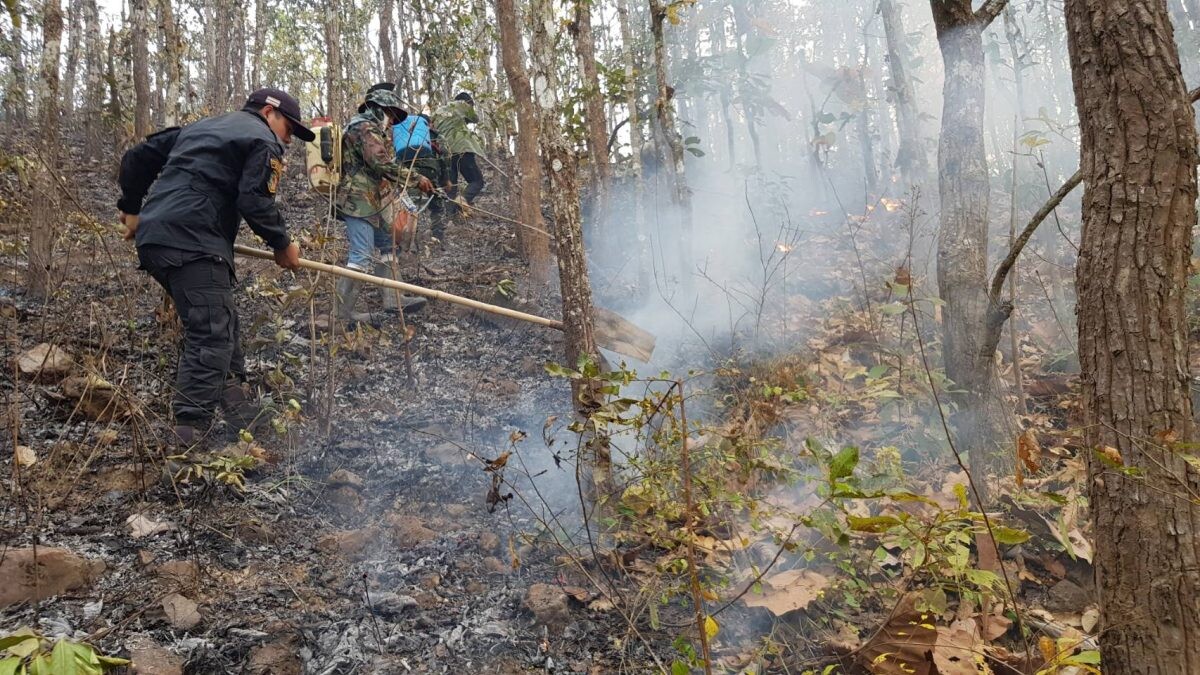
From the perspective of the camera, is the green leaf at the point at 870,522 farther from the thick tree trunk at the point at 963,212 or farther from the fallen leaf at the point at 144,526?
the fallen leaf at the point at 144,526

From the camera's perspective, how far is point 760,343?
6414 mm

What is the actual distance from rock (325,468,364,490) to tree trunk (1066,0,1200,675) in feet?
11.4

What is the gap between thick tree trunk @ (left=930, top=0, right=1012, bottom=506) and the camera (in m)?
3.67

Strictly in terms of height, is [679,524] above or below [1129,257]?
below

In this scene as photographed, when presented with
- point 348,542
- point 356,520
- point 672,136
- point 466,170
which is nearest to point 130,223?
point 356,520

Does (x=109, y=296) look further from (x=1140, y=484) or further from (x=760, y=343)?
(x=1140, y=484)

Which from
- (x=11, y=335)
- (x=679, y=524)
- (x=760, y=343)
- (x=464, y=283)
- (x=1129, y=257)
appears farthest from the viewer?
(x=464, y=283)

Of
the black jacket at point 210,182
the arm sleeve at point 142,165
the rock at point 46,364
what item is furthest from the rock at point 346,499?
the arm sleeve at point 142,165

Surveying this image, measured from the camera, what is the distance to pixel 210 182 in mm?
3752

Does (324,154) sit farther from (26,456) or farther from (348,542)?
(348,542)

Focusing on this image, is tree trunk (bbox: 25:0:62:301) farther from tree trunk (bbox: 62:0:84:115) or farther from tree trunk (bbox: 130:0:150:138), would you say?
tree trunk (bbox: 62:0:84:115)

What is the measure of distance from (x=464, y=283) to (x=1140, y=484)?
5.97 meters

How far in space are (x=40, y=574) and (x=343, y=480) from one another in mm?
1530

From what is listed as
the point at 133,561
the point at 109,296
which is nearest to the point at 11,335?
the point at 109,296
